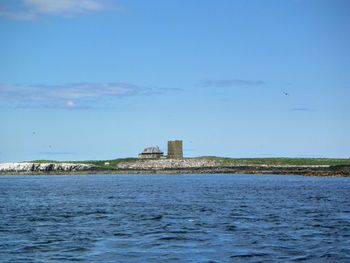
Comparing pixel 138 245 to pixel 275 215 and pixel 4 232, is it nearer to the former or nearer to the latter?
pixel 4 232

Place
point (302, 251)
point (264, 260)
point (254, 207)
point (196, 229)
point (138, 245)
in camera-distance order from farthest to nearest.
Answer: point (254, 207), point (196, 229), point (138, 245), point (302, 251), point (264, 260)

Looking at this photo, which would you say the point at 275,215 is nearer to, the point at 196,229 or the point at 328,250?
the point at 196,229

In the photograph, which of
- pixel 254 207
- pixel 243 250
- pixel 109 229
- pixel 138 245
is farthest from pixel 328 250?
pixel 254 207

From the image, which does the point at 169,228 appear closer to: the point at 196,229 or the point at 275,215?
the point at 196,229

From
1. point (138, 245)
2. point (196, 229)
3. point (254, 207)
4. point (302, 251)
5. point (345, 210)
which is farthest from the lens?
point (254, 207)

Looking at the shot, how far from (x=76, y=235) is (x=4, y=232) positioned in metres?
5.43

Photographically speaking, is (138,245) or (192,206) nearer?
(138,245)

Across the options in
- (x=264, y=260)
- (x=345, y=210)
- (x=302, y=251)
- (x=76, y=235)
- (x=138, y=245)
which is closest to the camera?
(x=264, y=260)

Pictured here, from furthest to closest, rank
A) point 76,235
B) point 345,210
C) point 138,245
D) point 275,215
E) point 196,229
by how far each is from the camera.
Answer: point 345,210 → point 275,215 → point 196,229 → point 76,235 → point 138,245

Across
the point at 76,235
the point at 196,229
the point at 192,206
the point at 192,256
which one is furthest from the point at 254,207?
the point at 192,256

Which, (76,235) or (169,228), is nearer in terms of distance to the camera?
(76,235)

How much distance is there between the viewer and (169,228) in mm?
36781

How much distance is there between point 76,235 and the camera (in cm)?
3394

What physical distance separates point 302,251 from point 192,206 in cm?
2700
